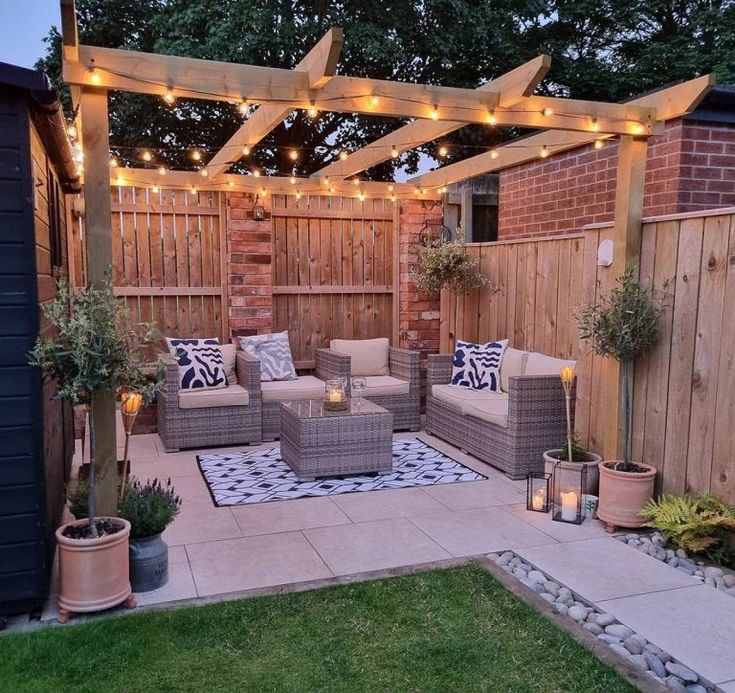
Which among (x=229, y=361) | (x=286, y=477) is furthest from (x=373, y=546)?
(x=229, y=361)

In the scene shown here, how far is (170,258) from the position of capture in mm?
6398

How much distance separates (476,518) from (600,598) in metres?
1.11

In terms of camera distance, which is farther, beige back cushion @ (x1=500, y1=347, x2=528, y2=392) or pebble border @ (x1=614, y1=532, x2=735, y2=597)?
beige back cushion @ (x1=500, y1=347, x2=528, y2=392)

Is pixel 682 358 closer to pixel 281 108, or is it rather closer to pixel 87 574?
pixel 281 108

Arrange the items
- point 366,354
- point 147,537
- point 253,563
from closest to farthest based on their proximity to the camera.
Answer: point 147,537
point 253,563
point 366,354

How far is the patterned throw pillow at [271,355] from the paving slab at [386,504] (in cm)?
202

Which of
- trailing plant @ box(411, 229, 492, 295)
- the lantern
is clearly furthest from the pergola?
the lantern

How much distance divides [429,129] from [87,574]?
3.29m

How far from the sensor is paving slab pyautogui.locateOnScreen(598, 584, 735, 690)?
2568 millimetres

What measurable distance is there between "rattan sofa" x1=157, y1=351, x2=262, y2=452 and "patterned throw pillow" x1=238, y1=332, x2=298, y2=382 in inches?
15.6

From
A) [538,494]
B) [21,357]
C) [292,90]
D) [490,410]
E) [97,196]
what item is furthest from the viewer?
[490,410]

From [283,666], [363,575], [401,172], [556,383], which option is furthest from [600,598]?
[401,172]

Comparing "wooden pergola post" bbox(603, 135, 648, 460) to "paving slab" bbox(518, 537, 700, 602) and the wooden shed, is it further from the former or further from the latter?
the wooden shed

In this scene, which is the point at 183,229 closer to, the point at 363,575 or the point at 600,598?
the point at 363,575
